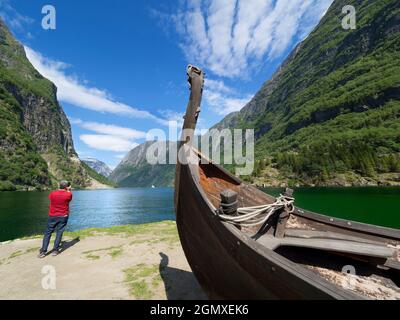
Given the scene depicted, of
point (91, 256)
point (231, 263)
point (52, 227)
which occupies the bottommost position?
point (91, 256)

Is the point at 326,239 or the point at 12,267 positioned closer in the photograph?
the point at 326,239

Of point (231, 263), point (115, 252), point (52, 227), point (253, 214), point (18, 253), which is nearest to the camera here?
point (231, 263)

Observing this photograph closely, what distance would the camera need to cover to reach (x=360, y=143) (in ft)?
403

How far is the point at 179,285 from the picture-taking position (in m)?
7.08

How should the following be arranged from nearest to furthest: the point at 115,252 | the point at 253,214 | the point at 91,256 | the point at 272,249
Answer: the point at 253,214 → the point at 272,249 → the point at 91,256 → the point at 115,252

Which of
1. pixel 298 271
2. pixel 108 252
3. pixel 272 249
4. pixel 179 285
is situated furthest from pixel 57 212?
pixel 298 271

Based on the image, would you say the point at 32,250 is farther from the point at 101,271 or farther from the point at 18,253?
the point at 101,271

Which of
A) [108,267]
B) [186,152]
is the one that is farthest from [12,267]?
[186,152]

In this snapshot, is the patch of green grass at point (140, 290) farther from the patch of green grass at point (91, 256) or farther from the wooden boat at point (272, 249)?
the patch of green grass at point (91, 256)

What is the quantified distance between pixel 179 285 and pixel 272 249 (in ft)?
9.15

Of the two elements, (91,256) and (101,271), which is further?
(91,256)

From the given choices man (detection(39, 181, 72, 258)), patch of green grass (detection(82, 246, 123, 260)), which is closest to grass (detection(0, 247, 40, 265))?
man (detection(39, 181, 72, 258))

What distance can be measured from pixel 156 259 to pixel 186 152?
5101mm
